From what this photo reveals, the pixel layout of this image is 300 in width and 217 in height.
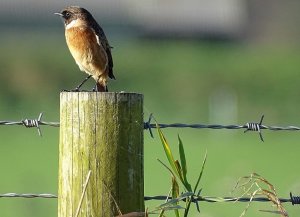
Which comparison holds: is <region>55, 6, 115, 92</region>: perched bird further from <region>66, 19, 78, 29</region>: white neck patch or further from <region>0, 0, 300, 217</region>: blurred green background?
<region>0, 0, 300, 217</region>: blurred green background

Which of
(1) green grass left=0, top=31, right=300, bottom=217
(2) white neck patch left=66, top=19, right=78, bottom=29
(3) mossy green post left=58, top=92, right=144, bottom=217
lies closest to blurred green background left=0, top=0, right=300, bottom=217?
(1) green grass left=0, top=31, right=300, bottom=217

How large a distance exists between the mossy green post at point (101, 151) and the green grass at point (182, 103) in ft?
21.1

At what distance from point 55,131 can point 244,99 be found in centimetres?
614

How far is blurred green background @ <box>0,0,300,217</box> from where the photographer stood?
47.9 ft

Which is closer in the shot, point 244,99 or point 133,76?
point 244,99

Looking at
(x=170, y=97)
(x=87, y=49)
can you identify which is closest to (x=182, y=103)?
(x=170, y=97)

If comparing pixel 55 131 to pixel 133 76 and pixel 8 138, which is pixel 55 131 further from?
pixel 133 76

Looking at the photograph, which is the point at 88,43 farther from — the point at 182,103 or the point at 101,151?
the point at 182,103

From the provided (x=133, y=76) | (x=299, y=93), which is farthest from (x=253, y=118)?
(x=133, y=76)

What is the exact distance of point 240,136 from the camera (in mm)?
23000

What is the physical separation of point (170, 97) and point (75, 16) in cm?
2096

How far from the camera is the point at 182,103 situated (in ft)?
88.8

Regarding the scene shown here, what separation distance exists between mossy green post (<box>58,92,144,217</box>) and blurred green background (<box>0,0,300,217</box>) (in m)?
3.66

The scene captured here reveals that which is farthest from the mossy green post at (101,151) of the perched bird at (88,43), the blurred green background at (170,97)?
the blurred green background at (170,97)
